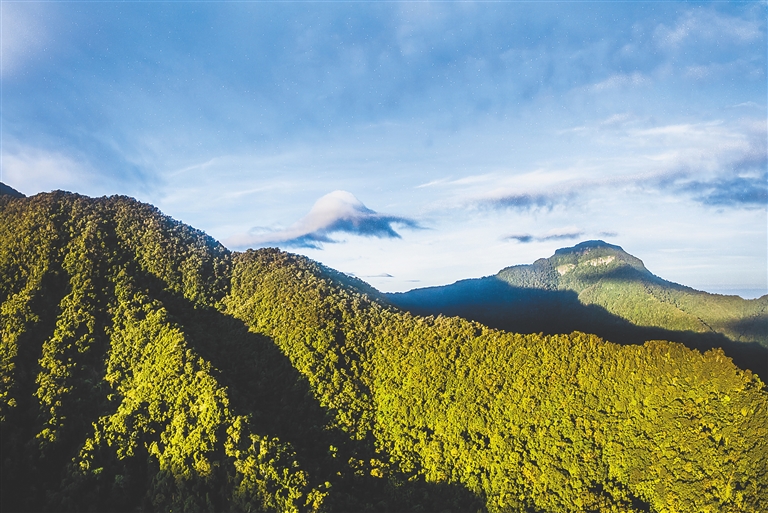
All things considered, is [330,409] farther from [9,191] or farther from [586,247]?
[586,247]

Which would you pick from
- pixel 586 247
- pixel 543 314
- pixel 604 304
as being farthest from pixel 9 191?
pixel 586 247

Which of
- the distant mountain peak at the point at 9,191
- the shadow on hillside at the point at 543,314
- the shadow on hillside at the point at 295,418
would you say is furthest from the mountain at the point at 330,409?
the shadow on hillside at the point at 543,314

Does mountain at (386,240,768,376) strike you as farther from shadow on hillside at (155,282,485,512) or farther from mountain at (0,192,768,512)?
shadow on hillside at (155,282,485,512)

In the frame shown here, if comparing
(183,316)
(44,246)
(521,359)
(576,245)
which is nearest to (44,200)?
(44,246)

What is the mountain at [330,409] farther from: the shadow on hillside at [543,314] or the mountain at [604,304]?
the mountain at [604,304]

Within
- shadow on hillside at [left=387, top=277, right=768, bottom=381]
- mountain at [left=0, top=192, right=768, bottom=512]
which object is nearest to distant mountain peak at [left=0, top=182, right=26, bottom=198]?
mountain at [left=0, top=192, right=768, bottom=512]

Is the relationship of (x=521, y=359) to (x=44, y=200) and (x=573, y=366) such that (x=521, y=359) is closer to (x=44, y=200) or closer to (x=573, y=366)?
(x=573, y=366)
